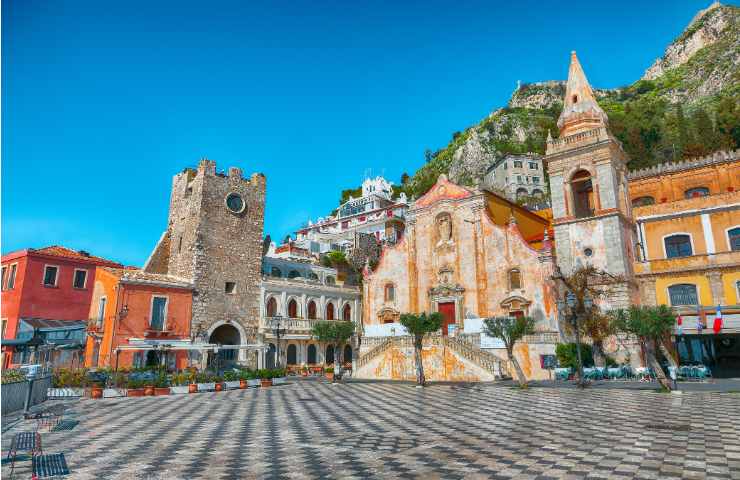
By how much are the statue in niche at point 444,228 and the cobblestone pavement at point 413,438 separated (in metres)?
19.4

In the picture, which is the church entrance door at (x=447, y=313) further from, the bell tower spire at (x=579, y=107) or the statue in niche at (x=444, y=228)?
the bell tower spire at (x=579, y=107)

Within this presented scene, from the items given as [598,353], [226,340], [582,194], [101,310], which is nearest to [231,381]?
[226,340]

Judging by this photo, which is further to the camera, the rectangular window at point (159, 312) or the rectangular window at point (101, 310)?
the rectangular window at point (159, 312)

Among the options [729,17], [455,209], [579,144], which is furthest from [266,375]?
[729,17]

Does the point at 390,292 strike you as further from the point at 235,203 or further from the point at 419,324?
the point at 235,203

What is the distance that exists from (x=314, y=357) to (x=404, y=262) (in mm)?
11236

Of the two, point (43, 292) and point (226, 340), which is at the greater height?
point (43, 292)

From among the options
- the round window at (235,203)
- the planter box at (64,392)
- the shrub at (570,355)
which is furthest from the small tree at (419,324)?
the round window at (235,203)

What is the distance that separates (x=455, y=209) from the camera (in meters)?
37.6

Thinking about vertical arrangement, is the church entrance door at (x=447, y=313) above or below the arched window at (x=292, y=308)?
below

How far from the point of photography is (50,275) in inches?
1332

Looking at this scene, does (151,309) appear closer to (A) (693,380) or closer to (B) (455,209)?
(B) (455,209)

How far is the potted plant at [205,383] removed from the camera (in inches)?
977

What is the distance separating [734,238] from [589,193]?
9481 millimetres
